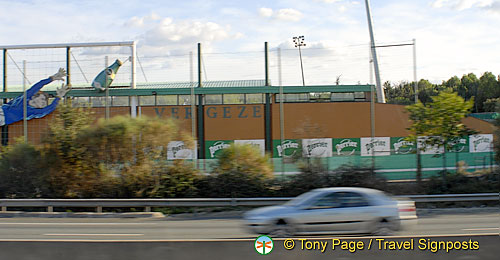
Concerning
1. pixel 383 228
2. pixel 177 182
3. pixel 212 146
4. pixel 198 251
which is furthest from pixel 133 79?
pixel 198 251

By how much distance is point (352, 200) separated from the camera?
10359 millimetres

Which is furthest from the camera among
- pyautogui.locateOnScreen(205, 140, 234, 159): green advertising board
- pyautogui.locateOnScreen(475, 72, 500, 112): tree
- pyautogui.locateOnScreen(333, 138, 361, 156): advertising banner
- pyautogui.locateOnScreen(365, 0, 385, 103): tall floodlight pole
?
pyautogui.locateOnScreen(475, 72, 500, 112): tree

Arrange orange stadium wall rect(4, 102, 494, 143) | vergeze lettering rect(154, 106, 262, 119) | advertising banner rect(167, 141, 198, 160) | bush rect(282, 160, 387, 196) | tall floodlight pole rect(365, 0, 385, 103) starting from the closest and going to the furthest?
bush rect(282, 160, 387, 196) < advertising banner rect(167, 141, 198, 160) < tall floodlight pole rect(365, 0, 385, 103) < orange stadium wall rect(4, 102, 494, 143) < vergeze lettering rect(154, 106, 262, 119)

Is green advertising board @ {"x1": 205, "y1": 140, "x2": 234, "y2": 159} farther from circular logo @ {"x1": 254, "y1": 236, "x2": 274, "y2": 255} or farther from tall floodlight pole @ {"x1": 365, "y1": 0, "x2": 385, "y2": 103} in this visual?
circular logo @ {"x1": 254, "y1": 236, "x2": 274, "y2": 255}

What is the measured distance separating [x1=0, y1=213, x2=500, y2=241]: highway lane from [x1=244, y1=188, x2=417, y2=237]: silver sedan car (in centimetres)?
52

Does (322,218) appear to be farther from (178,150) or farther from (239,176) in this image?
(178,150)

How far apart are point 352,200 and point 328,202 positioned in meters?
0.58

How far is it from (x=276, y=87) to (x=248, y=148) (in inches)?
507

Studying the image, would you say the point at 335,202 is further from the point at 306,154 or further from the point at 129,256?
the point at 306,154

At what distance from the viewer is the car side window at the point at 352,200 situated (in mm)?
10289

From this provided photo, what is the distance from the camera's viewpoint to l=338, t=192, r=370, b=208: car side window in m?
10.3

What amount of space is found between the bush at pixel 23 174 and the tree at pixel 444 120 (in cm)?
1744

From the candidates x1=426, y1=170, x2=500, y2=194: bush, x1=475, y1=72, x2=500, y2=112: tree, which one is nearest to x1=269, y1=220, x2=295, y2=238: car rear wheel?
x1=426, y1=170, x2=500, y2=194: bush

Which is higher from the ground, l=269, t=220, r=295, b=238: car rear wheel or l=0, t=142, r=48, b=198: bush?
l=0, t=142, r=48, b=198: bush
